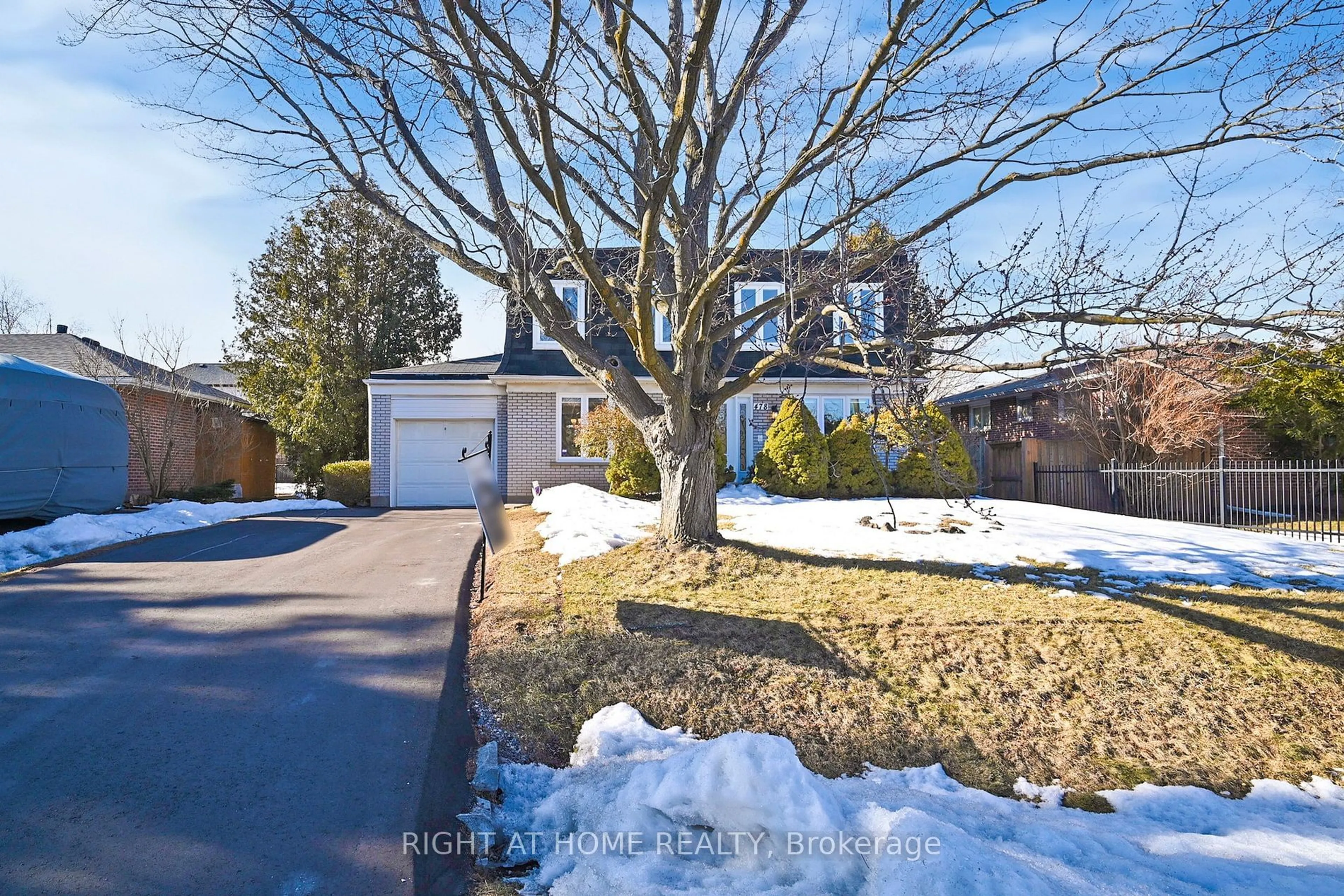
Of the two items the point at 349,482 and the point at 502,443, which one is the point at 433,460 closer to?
the point at 502,443

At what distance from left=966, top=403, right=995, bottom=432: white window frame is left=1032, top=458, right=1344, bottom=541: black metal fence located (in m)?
5.94

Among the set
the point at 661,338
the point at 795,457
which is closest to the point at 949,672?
the point at 795,457

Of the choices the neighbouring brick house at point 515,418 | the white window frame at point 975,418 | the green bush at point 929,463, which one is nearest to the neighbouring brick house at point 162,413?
the neighbouring brick house at point 515,418

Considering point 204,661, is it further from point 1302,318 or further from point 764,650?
point 1302,318

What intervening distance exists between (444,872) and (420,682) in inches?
75.9

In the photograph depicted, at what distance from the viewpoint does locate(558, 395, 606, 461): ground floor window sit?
54.2ft

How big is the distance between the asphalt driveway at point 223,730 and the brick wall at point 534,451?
9060 mm

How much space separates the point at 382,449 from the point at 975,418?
733 inches

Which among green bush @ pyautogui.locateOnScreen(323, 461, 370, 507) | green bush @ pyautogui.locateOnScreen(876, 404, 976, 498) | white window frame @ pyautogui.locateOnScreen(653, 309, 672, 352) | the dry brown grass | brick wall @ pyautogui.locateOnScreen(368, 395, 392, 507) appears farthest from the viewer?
green bush @ pyautogui.locateOnScreen(323, 461, 370, 507)

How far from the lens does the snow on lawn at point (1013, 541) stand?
284 inches

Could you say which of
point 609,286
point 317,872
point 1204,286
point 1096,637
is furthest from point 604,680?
point 1204,286

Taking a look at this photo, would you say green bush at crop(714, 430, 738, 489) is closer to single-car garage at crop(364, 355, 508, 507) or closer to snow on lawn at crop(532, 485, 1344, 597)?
snow on lawn at crop(532, 485, 1344, 597)

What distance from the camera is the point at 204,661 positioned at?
493 cm

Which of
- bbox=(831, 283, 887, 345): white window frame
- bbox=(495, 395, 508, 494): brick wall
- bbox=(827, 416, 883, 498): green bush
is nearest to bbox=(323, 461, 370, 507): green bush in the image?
bbox=(495, 395, 508, 494): brick wall
